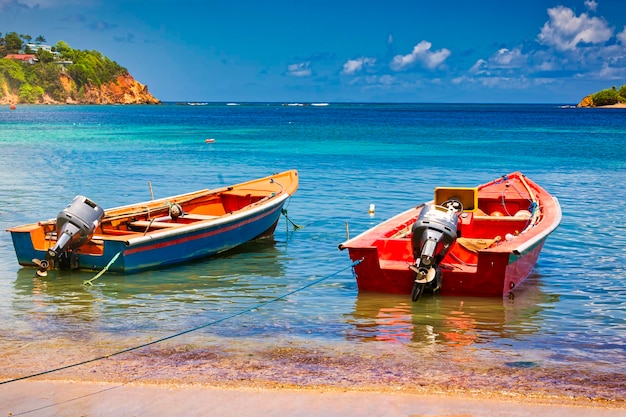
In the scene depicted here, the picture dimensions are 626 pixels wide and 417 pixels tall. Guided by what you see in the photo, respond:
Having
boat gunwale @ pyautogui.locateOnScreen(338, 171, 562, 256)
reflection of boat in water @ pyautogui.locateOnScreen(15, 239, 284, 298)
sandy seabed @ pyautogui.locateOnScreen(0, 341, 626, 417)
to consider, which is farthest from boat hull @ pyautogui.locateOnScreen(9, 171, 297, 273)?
sandy seabed @ pyautogui.locateOnScreen(0, 341, 626, 417)

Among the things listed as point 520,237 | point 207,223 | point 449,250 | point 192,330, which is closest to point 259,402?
point 192,330

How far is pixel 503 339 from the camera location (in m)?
9.55

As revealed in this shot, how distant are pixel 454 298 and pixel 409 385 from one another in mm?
3899

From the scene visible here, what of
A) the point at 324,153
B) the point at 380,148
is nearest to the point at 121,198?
the point at 324,153

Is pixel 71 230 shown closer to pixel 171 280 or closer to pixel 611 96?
pixel 171 280

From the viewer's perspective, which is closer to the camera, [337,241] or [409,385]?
[409,385]

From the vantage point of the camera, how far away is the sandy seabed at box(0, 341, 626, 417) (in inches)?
269

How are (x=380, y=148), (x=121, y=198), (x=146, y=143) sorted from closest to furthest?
(x=121, y=198), (x=380, y=148), (x=146, y=143)

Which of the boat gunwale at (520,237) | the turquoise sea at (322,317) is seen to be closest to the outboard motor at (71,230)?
the turquoise sea at (322,317)

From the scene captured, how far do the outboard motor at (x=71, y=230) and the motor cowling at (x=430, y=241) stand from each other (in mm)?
5237

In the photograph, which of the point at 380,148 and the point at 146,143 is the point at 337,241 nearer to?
the point at 380,148

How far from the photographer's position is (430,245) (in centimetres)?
1073

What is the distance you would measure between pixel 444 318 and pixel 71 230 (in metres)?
5.98

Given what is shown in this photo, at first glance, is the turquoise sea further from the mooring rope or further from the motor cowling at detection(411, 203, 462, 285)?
the motor cowling at detection(411, 203, 462, 285)
